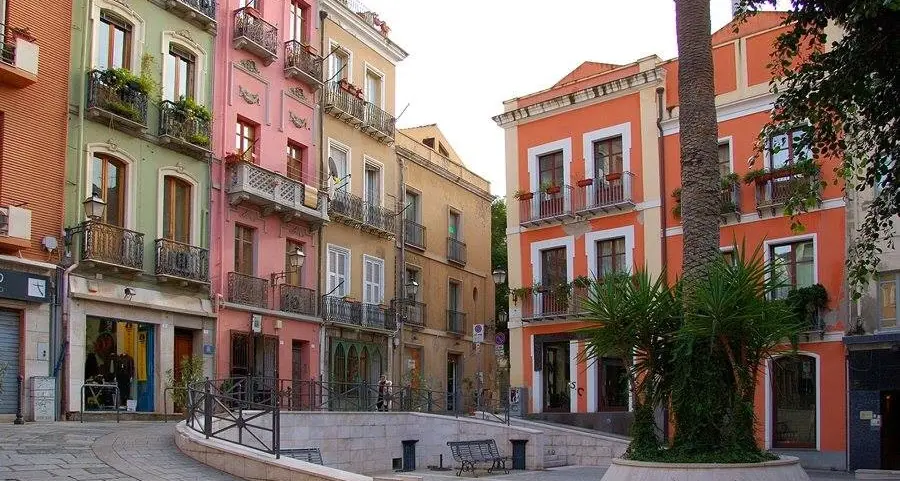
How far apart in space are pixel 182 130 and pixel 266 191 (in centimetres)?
348

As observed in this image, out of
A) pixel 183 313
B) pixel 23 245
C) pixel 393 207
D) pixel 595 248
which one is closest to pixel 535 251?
pixel 595 248

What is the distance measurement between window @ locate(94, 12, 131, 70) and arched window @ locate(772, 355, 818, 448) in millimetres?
18023

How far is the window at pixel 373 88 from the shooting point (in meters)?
35.6

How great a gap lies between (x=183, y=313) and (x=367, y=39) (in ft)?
44.9

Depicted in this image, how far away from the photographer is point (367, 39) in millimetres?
35125

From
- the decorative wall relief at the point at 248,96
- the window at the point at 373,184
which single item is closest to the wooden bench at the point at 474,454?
the decorative wall relief at the point at 248,96

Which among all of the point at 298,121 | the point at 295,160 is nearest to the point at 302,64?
the point at 298,121

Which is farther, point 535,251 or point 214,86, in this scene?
point 535,251

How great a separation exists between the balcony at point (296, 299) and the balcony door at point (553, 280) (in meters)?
7.03

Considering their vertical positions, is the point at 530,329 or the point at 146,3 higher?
the point at 146,3

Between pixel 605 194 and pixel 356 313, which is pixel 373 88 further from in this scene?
pixel 605 194

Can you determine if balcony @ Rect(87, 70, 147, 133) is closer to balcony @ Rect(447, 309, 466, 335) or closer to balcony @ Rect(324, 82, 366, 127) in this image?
balcony @ Rect(324, 82, 366, 127)

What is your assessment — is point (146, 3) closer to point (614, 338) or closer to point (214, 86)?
point (214, 86)

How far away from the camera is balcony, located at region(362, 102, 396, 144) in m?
34.6
